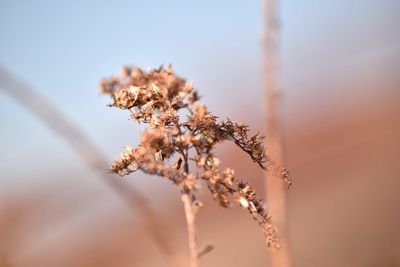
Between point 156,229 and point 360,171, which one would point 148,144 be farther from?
point 360,171

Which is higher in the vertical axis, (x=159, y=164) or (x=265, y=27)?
(x=159, y=164)

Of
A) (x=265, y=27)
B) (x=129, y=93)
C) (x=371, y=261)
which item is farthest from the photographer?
(x=371, y=261)

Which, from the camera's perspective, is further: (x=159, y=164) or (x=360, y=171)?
(x=360, y=171)

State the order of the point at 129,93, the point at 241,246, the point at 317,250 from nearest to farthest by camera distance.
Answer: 1. the point at 129,93
2. the point at 317,250
3. the point at 241,246

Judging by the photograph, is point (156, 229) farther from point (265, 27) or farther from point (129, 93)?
point (129, 93)

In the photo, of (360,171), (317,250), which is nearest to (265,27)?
(317,250)

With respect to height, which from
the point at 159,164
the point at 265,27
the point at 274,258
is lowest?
the point at 274,258
